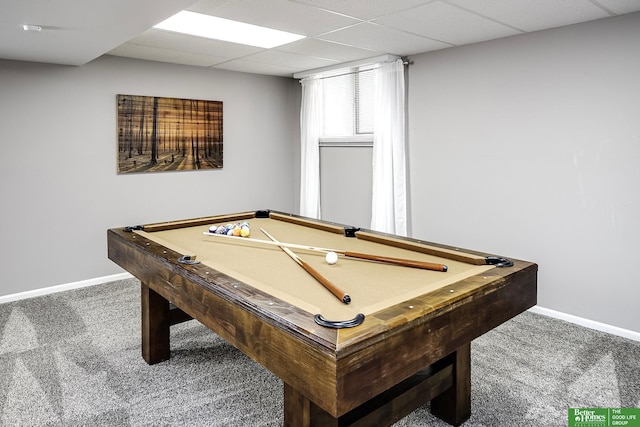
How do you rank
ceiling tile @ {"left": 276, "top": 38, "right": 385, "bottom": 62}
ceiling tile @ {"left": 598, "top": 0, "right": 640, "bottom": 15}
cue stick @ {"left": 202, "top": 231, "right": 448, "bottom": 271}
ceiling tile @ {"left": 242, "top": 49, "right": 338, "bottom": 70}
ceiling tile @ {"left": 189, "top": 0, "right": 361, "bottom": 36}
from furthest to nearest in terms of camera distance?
ceiling tile @ {"left": 242, "top": 49, "right": 338, "bottom": 70}, ceiling tile @ {"left": 276, "top": 38, "right": 385, "bottom": 62}, ceiling tile @ {"left": 189, "top": 0, "right": 361, "bottom": 36}, ceiling tile @ {"left": 598, "top": 0, "right": 640, "bottom": 15}, cue stick @ {"left": 202, "top": 231, "right": 448, "bottom": 271}

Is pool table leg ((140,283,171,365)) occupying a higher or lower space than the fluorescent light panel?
lower

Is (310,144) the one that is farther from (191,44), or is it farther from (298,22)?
(298,22)

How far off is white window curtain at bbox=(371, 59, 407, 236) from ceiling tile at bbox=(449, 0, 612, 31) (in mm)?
1324

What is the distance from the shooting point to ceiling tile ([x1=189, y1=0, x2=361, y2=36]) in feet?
8.79

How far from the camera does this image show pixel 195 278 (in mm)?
1800

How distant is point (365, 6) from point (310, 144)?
2610 mm

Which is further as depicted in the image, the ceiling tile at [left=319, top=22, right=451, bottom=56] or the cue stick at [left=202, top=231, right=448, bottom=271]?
the ceiling tile at [left=319, top=22, right=451, bottom=56]

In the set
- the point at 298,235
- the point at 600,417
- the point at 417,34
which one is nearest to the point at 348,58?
the point at 417,34

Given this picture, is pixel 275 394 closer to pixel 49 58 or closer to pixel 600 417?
pixel 600 417

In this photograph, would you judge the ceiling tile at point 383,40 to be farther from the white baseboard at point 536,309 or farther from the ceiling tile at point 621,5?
the white baseboard at point 536,309

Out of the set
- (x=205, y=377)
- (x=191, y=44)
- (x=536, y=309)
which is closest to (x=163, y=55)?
(x=191, y=44)

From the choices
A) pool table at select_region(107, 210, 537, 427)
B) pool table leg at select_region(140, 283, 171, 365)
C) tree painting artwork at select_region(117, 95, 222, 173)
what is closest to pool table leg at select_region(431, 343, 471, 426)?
pool table at select_region(107, 210, 537, 427)

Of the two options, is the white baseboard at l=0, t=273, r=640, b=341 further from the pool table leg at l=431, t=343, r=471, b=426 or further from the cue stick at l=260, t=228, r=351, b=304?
the cue stick at l=260, t=228, r=351, b=304

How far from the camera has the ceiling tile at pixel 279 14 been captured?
2.68m
